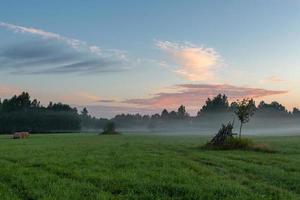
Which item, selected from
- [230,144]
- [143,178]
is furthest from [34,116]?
[143,178]

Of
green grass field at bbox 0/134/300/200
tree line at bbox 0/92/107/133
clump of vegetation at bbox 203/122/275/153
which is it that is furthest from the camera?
tree line at bbox 0/92/107/133

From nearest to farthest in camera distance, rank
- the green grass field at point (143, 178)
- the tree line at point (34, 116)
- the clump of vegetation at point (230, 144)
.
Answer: the green grass field at point (143, 178) < the clump of vegetation at point (230, 144) < the tree line at point (34, 116)

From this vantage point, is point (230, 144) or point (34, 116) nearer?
point (230, 144)

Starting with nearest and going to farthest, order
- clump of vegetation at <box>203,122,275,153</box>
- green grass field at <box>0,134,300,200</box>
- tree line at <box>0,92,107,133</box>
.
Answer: green grass field at <box>0,134,300,200</box> → clump of vegetation at <box>203,122,275,153</box> → tree line at <box>0,92,107,133</box>

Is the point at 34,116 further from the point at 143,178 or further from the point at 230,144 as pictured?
the point at 143,178

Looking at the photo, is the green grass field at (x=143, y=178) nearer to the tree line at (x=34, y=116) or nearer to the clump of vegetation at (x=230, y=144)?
the clump of vegetation at (x=230, y=144)

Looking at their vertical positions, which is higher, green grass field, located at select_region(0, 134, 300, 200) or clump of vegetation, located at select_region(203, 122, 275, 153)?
clump of vegetation, located at select_region(203, 122, 275, 153)

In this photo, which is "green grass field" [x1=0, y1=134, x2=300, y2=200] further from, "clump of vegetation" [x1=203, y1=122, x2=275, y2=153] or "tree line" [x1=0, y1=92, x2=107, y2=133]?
"tree line" [x1=0, y1=92, x2=107, y2=133]

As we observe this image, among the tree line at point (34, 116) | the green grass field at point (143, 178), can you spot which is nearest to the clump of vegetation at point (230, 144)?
the green grass field at point (143, 178)

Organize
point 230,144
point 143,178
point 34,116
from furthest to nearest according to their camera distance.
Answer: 1. point 34,116
2. point 230,144
3. point 143,178

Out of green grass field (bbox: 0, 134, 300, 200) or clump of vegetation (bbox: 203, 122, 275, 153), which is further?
clump of vegetation (bbox: 203, 122, 275, 153)

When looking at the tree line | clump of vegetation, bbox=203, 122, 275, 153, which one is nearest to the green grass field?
clump of vegetation, bbox=203, 122, 275, 153

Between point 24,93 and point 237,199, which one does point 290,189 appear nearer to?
point 237,199

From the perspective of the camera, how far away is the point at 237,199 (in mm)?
19438
